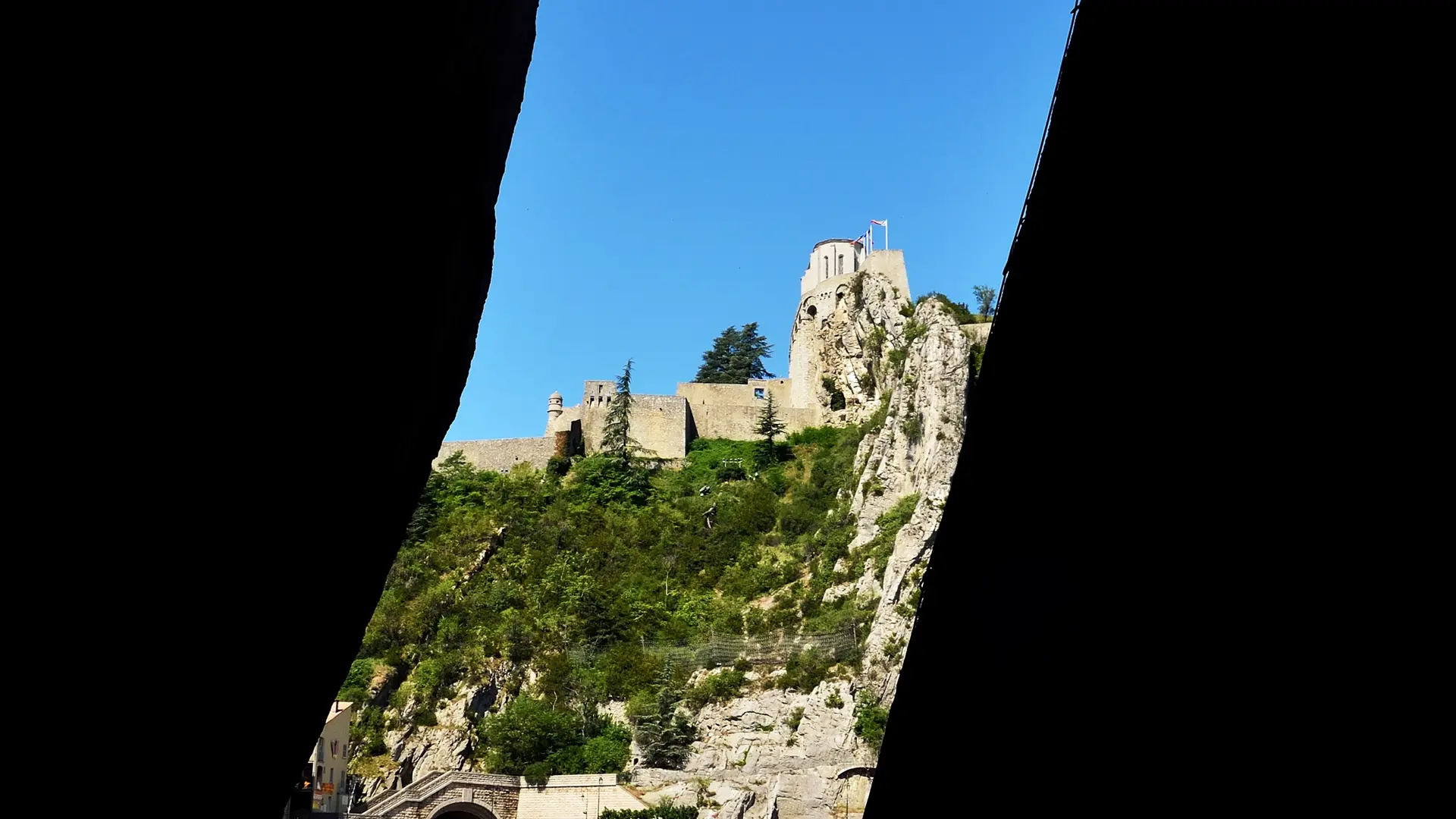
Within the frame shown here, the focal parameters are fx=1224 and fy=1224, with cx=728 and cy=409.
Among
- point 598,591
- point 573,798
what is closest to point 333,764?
point 573,798

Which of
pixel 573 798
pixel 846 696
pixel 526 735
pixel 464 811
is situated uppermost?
pixel 846 696

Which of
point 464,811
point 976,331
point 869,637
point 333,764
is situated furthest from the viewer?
point 976,331

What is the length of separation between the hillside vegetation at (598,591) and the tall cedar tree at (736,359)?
16.9 metres

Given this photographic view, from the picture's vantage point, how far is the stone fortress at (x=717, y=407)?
5722 centimetres

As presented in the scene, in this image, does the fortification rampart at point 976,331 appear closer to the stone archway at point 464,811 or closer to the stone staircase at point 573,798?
the stone staircase at point 573,798

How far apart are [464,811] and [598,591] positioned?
12074mm

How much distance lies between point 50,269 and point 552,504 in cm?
4982

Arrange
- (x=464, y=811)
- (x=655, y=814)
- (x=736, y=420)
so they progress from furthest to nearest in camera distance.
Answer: (x=736, y=420) < (x=464, y=811) < (x=655, y=814)

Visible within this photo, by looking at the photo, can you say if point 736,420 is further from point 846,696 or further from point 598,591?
point 846,696

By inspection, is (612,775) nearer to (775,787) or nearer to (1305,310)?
(775,787)

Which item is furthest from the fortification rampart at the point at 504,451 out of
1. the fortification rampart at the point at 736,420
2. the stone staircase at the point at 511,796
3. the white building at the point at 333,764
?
the stone staircase at the point at 511,796

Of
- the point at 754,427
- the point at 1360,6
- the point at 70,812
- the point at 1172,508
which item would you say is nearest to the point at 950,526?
the point at 1172,508

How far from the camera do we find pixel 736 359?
74.6m

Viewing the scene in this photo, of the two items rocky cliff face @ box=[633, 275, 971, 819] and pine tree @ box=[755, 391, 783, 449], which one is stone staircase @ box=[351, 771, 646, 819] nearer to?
rocky cliff face @ box=[633, 275, 971, 819]
